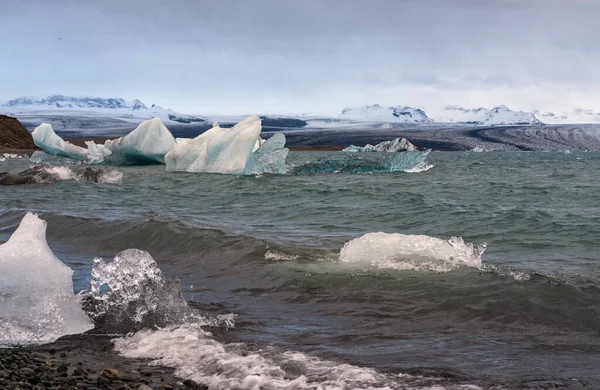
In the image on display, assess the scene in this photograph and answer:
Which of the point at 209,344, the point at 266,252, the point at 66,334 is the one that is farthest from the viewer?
the point at 266,252

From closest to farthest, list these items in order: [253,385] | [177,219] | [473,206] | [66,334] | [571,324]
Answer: [253,385], [66,334], [571,324], [177,219], [473,206]

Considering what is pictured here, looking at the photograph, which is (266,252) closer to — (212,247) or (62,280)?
(212,247)

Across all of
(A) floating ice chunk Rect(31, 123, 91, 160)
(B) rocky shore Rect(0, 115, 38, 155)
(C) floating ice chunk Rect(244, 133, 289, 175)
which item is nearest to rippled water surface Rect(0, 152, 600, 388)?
(C) floating ice chunk Rect(244, 133, 289, 175)

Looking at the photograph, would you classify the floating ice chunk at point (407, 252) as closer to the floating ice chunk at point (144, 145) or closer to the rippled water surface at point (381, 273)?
the rippled water surface at point (381, 273)

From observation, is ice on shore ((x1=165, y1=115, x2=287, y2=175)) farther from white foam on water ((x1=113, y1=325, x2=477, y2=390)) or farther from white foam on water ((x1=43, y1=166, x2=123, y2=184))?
white foam on water ((x1=113, y1=325, x2=477, y2=390))

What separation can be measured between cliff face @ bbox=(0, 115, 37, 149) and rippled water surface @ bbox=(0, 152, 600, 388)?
55.3 m

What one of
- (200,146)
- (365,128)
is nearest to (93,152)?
(200,146)

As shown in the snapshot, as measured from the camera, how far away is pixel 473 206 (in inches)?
595

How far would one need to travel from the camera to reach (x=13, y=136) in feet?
229

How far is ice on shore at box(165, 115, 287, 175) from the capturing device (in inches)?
981

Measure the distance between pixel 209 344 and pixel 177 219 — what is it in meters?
7.43

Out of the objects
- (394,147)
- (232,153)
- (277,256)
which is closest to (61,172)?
(232,153)

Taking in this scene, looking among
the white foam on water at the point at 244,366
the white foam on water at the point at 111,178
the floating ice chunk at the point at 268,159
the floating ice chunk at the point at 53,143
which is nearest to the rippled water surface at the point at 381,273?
the white foam on water at the point at 244,366

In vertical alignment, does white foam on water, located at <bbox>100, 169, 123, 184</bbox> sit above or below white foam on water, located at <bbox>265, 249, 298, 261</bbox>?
below
